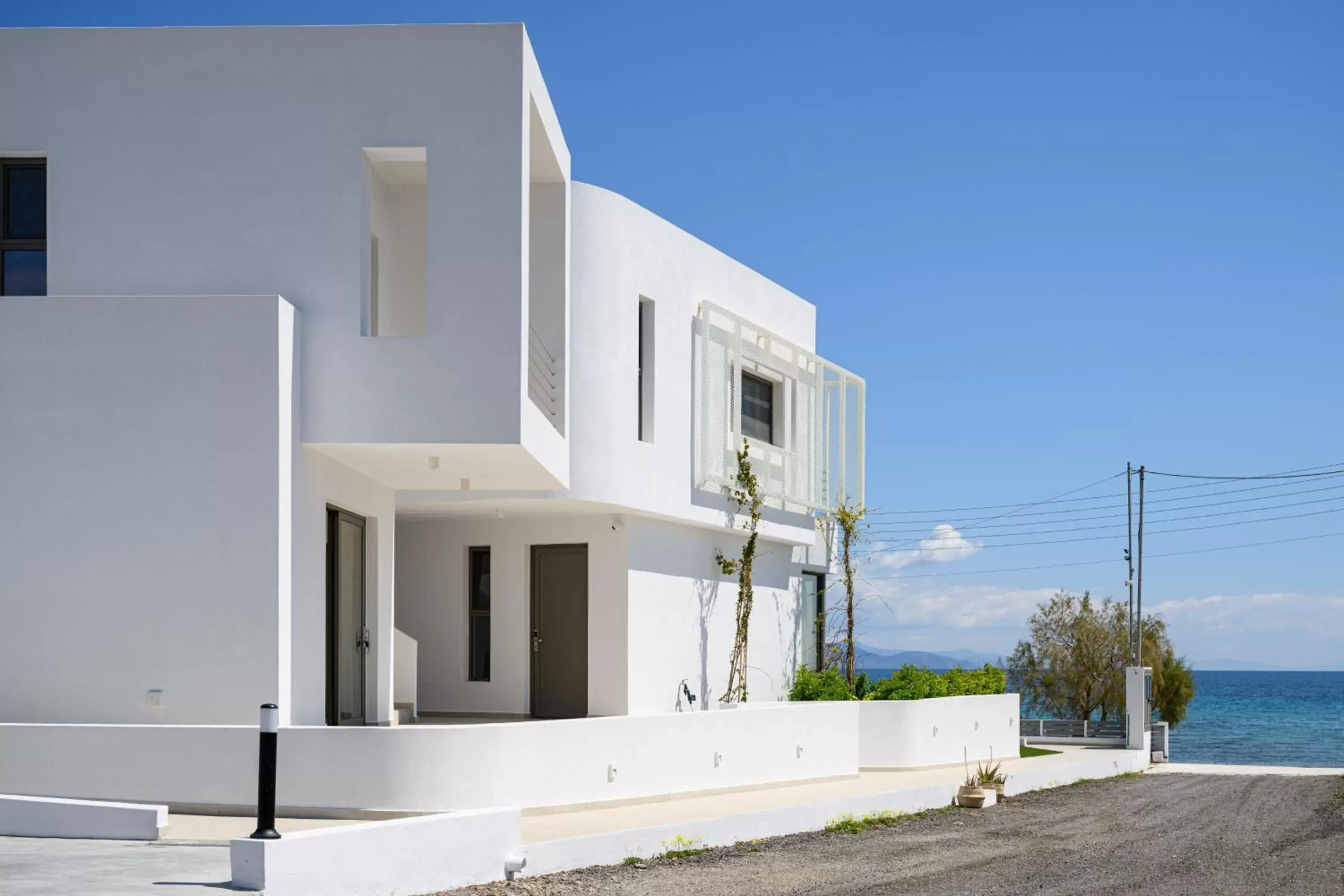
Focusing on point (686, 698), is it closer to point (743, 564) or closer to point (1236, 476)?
point (743, 564)

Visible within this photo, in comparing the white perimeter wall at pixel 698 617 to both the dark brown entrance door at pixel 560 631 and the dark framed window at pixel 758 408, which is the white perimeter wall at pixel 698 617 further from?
the dark framed window at pixel 758 408

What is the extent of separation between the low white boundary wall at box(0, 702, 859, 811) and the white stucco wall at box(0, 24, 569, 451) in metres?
2.69

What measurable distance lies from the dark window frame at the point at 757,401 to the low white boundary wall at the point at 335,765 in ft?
30.3

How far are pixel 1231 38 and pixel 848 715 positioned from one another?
12462 millimetres

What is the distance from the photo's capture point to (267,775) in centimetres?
891

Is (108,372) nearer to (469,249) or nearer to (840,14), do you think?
(469,249)

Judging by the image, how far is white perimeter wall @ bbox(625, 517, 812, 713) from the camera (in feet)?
63.5

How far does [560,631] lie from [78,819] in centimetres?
952

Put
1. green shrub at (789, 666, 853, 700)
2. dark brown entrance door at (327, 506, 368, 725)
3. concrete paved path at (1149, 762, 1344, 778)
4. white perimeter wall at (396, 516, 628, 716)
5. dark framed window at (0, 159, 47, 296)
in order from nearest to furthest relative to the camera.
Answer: dark framed window at (0, 159, 47, 296), dark brown entrance door at (327, 506, 368, 725), white perimeter wall at (396, 516, 628, 716), green shrub at (789, 666, 853, 700), concrete paved path at (1149, 762, 1344, 778)

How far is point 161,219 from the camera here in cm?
1301

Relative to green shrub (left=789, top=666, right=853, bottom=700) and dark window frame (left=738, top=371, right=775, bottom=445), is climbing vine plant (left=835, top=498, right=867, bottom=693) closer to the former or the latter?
green shrub (left=789, top=666, right=853, bottom=700)

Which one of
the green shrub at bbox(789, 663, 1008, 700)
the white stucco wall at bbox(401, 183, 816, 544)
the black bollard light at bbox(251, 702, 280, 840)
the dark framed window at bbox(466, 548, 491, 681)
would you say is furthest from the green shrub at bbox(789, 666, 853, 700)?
the black bollard light at bbox(251, 702, 280, 840)

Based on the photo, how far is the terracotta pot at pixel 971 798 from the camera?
17141 mm

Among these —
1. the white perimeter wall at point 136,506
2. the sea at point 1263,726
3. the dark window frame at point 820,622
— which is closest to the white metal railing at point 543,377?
the white perimeter wall at point 136,506
